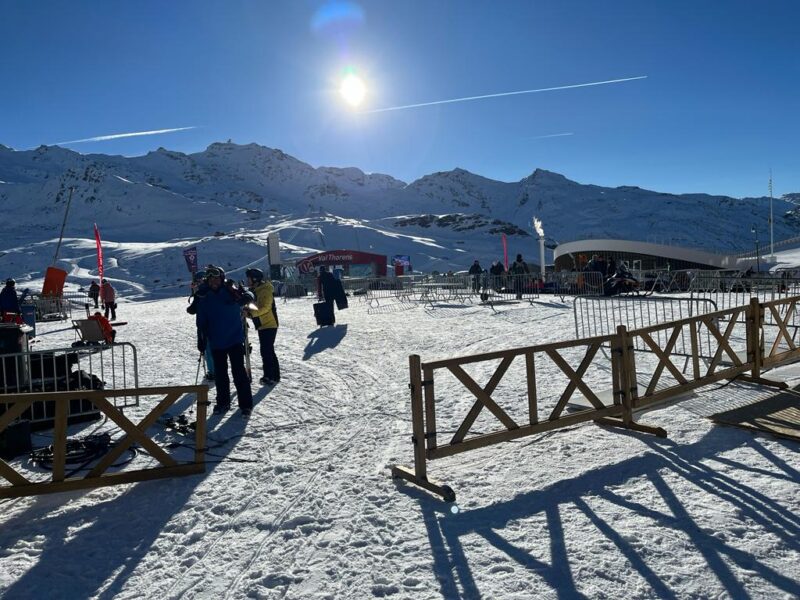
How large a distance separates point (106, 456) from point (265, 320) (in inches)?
146

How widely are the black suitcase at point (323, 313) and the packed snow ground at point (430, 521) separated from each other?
9086 millimetres

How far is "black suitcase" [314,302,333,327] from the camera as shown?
51.2ft

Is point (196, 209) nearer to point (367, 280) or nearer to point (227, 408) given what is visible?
point (367, 280)

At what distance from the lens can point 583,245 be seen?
142 ft

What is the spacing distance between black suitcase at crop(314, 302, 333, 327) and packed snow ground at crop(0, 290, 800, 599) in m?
9.09

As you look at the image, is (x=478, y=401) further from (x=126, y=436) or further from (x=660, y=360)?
(x=126, y=436)

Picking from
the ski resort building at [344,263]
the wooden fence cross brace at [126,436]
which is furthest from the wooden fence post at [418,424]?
the ski resort building at [344,263]

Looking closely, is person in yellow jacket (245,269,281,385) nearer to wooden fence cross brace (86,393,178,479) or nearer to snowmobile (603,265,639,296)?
wooden fence cross brace (86,393,178,479)

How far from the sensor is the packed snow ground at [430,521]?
3.18m

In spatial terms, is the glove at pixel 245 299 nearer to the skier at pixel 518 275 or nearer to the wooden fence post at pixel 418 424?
the wooden fence post at pixel 418 424

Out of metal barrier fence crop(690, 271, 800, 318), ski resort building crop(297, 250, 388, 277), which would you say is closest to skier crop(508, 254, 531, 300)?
metal barrier fence crop(690, 271, 800, 318)

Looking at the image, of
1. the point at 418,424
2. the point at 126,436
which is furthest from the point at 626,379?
the point at 126,436

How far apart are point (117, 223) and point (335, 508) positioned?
12506cm

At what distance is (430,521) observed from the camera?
12.9 feet
